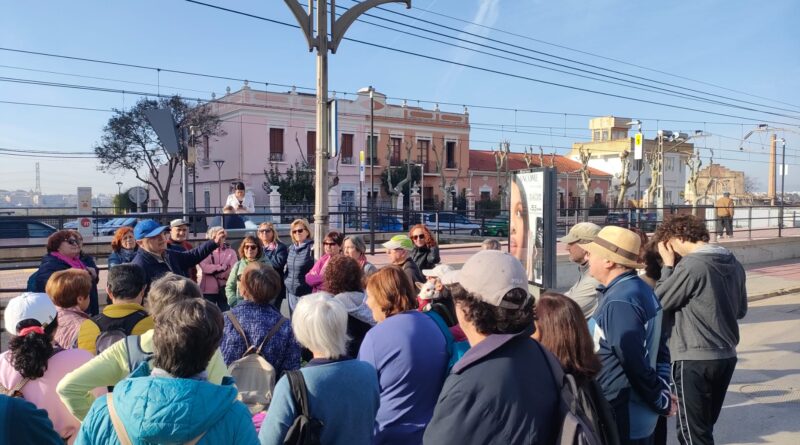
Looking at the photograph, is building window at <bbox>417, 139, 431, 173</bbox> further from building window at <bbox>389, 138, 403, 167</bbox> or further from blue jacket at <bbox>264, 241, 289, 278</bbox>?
blue jacket at <bbox>264, 241, 289, 278</bbox>

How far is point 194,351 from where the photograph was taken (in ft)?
6.53

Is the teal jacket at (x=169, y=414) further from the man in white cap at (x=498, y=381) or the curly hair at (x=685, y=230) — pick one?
the curly hair at (x=685, y=230)

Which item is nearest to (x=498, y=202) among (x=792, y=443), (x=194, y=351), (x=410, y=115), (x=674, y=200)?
(x=410, y=115)

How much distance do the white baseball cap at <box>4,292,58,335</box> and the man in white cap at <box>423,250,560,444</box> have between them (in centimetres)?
205

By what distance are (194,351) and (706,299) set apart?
318 centimetres

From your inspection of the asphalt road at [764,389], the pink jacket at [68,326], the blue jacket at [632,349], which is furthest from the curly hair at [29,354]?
the asphalt road at [764,389]

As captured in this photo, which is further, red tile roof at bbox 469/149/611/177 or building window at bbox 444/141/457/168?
red tile roof at bbox 469/149/611/177

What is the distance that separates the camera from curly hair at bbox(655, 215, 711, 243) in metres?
3.89

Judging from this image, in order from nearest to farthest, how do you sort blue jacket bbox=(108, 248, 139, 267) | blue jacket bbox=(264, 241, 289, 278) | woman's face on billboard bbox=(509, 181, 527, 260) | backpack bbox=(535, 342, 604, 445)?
1. backpack bbox=(535, 342, 604, 445)
2. blue jacket bbox=(108, 248, 139, 267)
3. woman's face on billboard bbox=(509, 181, 527, 260)
4. blue jacket bbox=(264, 241, 289, 278)

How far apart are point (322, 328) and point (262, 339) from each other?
2.65 feet

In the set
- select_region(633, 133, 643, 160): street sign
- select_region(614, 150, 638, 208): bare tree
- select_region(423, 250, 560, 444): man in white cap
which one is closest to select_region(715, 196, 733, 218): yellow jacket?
select_region(633, 133, 643, 160): street sign

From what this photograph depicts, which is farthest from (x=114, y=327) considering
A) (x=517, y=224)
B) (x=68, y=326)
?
(x=517, y=224)

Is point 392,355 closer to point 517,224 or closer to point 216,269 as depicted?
point 517,224

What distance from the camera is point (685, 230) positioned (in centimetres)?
392
